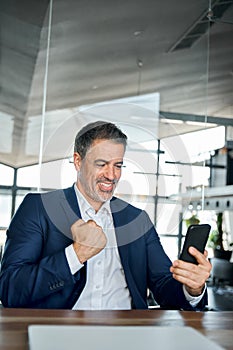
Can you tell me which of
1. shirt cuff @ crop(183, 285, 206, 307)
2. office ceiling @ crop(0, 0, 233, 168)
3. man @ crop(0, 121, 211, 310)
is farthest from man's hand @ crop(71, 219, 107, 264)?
office ceiling @ crop(0, 0, 233, 168)

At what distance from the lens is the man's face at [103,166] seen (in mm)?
1133

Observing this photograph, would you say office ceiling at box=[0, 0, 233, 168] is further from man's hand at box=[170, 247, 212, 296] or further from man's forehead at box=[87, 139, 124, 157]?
man's hand at box=[170, 247, 212, 296]

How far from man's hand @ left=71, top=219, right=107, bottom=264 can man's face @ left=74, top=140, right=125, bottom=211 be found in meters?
0.09

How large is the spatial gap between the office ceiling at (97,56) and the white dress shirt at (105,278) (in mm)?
1247

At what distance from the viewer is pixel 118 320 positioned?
926 mm

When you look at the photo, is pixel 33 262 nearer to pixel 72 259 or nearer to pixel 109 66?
pixel 72 259

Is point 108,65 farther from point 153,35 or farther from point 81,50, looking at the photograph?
point 153,35

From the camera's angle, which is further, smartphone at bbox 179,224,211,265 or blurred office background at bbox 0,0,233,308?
blurred office background at bbox 0,0,233,308

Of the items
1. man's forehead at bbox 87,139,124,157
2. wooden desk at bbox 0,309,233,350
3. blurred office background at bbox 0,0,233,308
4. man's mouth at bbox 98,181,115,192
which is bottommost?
wooden desk at bbox 0,309,233,350

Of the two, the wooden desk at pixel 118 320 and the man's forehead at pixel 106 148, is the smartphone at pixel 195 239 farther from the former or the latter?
the man's forehead at pixel 106 148

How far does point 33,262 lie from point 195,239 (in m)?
0.40

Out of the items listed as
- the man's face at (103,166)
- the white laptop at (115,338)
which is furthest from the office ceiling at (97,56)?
the white laptop at (115,338)

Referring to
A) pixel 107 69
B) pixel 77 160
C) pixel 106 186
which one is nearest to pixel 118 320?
pixel 106 186

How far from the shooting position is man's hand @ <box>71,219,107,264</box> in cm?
112
